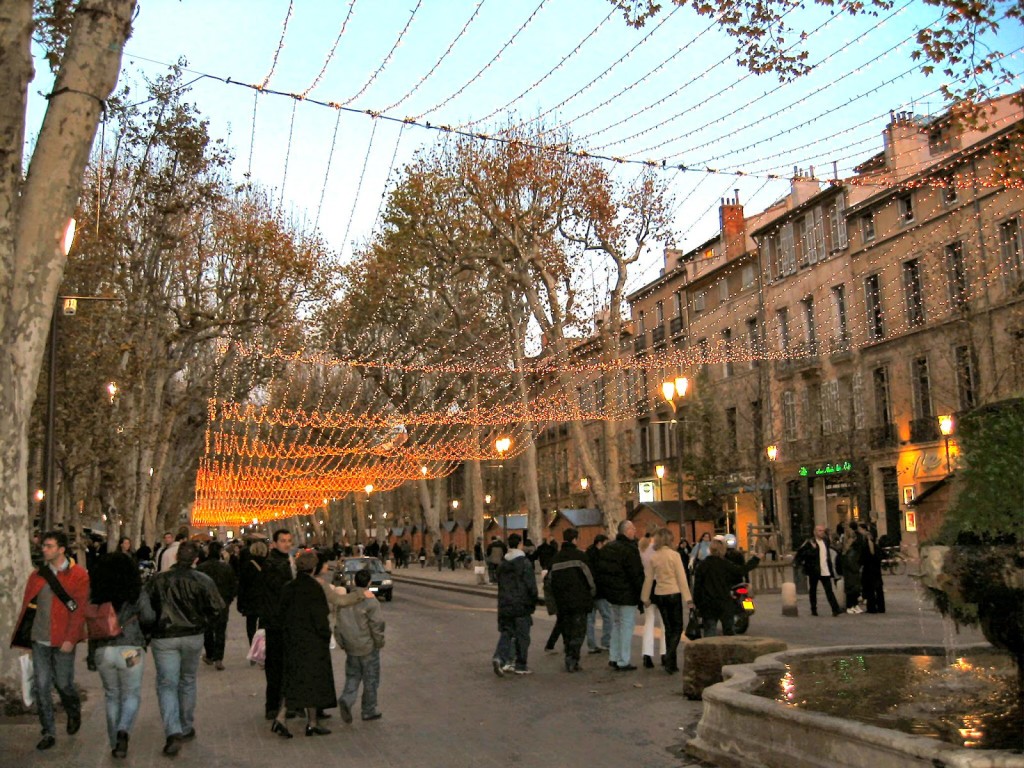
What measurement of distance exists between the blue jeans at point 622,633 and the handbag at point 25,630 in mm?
6224

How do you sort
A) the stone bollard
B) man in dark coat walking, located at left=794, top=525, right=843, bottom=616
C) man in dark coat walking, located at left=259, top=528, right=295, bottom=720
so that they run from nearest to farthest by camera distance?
man in dark coat walking, located at left=259, top=528, right=295, bottom=720 < the stone bollard < man in dark coat walking, located at left=794, top=525, right=843, bottom=616

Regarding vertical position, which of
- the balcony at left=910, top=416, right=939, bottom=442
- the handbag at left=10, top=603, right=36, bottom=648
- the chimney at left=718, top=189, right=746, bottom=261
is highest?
the chimney at left=718, top=189, right=746, bottom=261

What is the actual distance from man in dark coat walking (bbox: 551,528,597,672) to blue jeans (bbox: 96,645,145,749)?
5.40 metres

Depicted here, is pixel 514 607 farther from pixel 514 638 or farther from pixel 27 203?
pixel 27 203

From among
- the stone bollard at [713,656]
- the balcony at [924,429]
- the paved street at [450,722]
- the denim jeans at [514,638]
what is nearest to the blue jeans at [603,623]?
the paved street at [450,722]

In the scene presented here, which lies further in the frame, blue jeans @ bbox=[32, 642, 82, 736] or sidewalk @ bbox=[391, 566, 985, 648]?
sidewalk @ bbox=[391, 566, 985, 648]

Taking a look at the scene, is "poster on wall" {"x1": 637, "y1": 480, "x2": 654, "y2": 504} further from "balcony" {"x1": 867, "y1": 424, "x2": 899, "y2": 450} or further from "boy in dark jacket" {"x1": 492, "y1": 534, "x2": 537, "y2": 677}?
"boy in dark jacket" {"x1": 492, "y1": 534, "x2": 537, "y2": 677}

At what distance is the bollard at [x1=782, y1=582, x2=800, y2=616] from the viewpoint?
18828 millimetres

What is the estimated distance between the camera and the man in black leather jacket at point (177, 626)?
8258 mm

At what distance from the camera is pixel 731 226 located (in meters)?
47.4

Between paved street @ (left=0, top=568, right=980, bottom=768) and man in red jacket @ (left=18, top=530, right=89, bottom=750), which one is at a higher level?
man in red jacket @ (left=18, top=530, right=89, bottom=750)

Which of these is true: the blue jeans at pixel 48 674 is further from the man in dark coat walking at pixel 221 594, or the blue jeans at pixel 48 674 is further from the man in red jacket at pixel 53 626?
the man in dark coat walking at pixel 221 594

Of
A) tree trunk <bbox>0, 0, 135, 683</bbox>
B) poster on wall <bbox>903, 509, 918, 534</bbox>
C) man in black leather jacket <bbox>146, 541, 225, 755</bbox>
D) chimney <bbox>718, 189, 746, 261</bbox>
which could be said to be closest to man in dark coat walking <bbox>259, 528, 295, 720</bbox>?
man in black leather jacket <bbox>146, 541, 225, 755</bbox>

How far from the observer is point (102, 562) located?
9.23 metres
